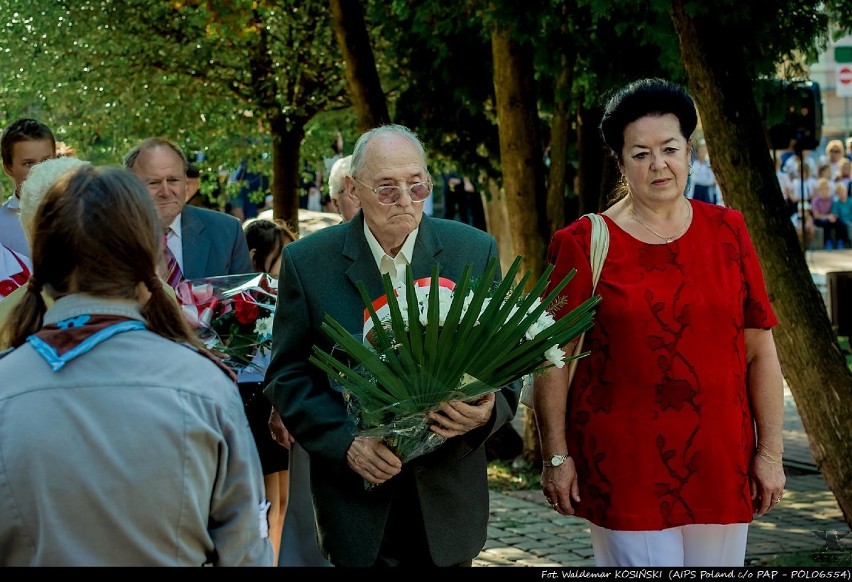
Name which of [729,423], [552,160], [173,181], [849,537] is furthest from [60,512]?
[552,160]

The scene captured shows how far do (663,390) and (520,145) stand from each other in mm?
6337

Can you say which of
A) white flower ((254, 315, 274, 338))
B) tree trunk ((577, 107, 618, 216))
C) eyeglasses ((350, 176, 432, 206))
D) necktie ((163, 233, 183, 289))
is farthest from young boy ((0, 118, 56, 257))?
tree trunk ((577, 107, 618, 216))

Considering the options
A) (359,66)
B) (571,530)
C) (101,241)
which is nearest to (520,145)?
(359,66)

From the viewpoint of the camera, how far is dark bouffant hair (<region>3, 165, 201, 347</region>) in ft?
9.23

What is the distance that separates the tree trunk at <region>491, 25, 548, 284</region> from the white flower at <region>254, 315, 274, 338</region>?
Answer: 16.2 ft

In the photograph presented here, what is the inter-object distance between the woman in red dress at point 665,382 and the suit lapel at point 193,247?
8.10ft

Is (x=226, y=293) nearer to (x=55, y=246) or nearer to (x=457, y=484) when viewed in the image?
(x=457, y=484)

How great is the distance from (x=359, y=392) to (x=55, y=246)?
1.25 meters

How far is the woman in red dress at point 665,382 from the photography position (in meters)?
4.44

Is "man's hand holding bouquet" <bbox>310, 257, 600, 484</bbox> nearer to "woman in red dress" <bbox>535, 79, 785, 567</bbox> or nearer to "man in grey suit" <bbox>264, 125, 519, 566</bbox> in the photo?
"man in grey suit" <bbox>264, 125, 519, 566</bbox>

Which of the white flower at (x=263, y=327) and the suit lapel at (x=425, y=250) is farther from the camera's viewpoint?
the white flower at (x=263, y=327)

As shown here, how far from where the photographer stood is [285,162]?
618 inches

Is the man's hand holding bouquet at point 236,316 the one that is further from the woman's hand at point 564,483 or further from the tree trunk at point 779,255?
the tree trunk at point 779,255

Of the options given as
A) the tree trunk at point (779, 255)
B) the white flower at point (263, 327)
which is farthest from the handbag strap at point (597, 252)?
the tree trunk at point (779, 255)
